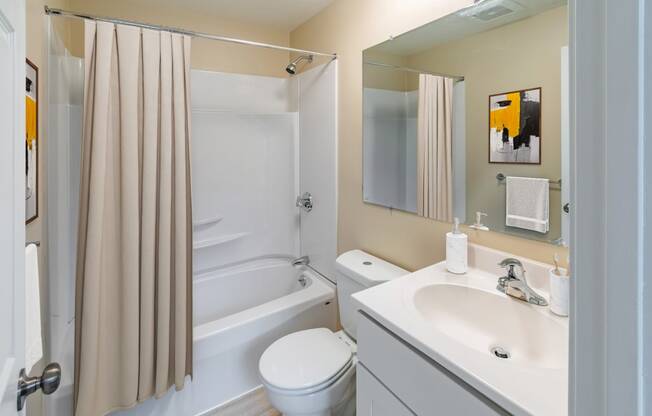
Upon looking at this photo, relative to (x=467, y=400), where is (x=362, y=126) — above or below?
above

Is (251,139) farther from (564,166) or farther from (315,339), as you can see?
(564,166)

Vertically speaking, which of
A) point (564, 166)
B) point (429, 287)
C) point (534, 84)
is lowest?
point (429, 287)

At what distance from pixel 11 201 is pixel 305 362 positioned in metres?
1.22

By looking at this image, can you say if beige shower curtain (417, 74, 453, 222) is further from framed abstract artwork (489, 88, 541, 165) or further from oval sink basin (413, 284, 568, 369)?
oval sink basin (413, 284, 568, 369)

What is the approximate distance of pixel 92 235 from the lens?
1351mm

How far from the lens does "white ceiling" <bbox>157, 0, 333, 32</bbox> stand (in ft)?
6.80

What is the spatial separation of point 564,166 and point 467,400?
2.59 feet

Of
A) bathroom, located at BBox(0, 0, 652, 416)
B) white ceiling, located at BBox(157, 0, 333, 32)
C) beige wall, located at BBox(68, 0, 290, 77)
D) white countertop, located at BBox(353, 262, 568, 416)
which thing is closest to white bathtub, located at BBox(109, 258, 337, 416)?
bathroom, located at BBox(0, 0, 652, 416)

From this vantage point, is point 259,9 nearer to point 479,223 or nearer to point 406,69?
point 406,69

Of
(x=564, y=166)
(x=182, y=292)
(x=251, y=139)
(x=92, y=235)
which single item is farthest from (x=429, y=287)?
(x=251, y=139)

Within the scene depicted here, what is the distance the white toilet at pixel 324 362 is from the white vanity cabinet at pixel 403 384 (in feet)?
1.13

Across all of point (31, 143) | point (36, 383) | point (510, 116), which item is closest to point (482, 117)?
point (510, 116)

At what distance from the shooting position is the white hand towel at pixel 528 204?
3.59 feet

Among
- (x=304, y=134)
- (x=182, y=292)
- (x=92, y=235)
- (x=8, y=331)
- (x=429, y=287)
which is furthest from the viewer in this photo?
(x=304, y=134)
